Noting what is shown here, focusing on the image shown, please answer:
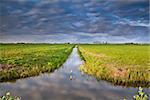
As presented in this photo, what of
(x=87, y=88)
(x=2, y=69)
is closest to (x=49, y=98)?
(x=87, y=88)

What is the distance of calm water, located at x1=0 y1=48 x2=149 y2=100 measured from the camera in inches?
682

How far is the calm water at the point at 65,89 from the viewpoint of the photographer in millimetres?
17314

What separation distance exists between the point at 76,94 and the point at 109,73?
600cm

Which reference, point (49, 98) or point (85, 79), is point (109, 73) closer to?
point (85, 79)

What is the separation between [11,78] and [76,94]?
23.9 feet

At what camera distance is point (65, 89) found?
64.5 ft

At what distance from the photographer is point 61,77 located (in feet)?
83.3

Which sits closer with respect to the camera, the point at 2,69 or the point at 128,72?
the point at 128,72

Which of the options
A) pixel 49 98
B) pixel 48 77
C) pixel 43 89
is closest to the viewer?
pixel 49 98

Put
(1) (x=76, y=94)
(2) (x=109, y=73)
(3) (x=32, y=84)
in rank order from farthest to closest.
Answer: (2) (x=109, y=73) → (3) (x=32, y=84) → (1) (x=76, y=94)

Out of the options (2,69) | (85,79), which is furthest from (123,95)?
(2,69)

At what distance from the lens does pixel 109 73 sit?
23156mm

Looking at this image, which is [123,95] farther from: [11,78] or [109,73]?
[11,78]

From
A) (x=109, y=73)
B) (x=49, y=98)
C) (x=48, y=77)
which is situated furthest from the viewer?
(x=48, y=77)
